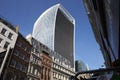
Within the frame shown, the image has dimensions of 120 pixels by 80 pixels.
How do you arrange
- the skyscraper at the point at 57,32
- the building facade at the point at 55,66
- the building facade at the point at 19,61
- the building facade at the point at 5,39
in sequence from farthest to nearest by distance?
1. the skyscraper at the point at 57,32
2. the building facade at the point at 55,66
3. the building facade at the point at 19,61
4. the building facade at the point at 5,39

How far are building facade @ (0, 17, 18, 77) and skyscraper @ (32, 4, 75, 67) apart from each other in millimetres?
66809

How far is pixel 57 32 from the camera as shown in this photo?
12038cm

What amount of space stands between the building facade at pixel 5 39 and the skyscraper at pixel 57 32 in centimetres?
6681

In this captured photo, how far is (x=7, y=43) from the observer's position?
123 ft

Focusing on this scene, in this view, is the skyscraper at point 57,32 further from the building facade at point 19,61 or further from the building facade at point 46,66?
the building facade at point 19,61

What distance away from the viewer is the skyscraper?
371 feet

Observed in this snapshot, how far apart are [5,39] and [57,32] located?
84.3 m

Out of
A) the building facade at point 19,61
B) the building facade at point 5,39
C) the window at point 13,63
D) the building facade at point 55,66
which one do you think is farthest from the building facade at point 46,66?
the building facade at point 5,39

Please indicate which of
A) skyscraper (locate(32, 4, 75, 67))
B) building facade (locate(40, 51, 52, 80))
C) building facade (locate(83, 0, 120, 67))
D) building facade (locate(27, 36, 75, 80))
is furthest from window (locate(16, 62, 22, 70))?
skyscraper (locate(32, 4, 75, 67))

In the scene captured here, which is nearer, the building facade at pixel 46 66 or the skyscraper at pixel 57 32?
the building facade at pixel 46 66

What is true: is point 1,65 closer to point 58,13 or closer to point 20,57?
point 20,57

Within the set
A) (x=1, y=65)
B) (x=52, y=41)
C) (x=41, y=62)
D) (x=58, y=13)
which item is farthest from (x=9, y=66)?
(x=58, y=13)

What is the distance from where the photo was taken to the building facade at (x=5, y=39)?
34.4 meters

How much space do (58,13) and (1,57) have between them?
10305 centimetres
